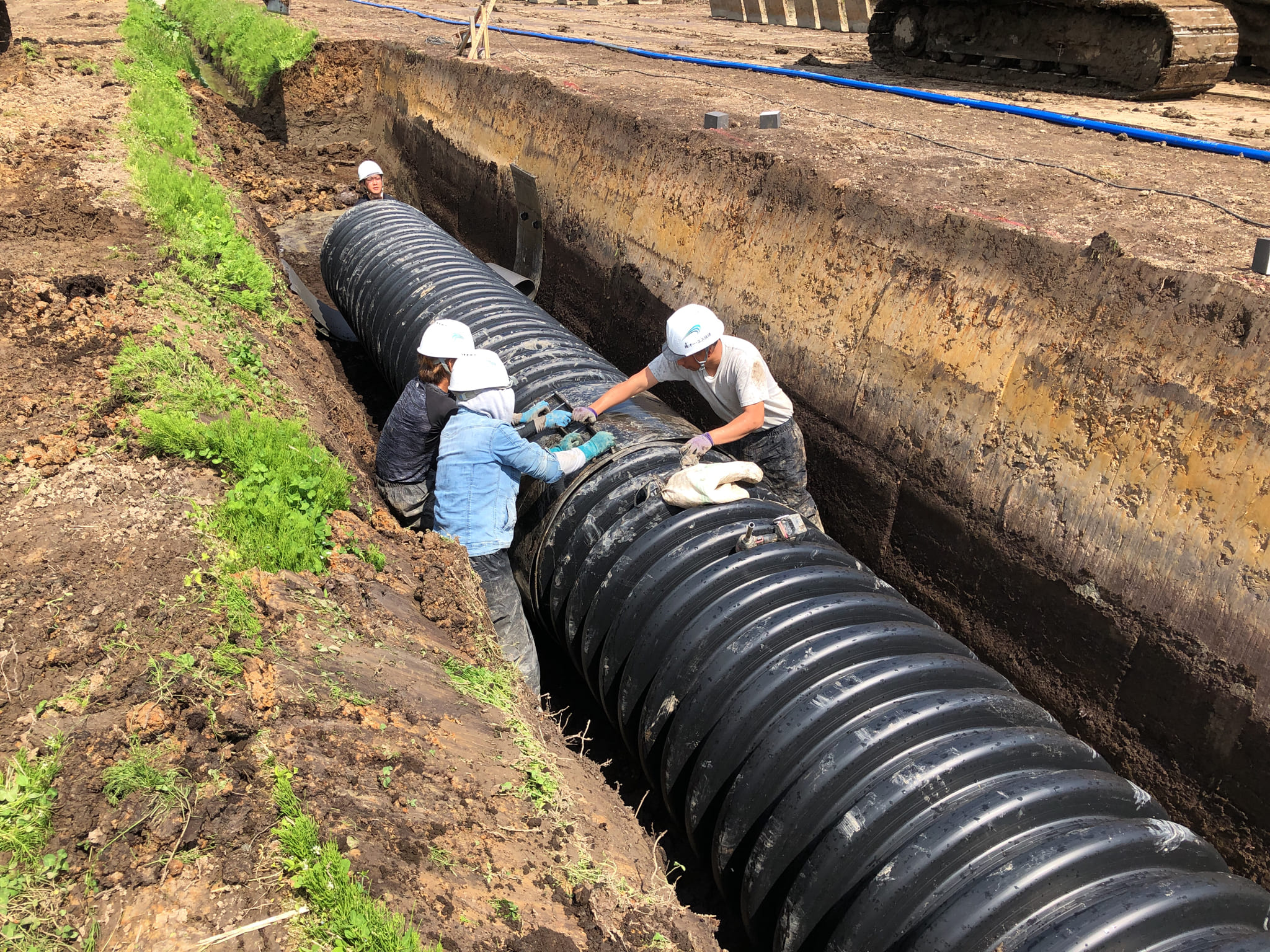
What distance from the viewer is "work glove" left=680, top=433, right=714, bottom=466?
4391mm

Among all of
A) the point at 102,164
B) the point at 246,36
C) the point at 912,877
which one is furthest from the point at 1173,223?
the point at 246,36

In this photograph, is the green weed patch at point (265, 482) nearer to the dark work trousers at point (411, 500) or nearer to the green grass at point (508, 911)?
the dark work trousers at point (411, 500)

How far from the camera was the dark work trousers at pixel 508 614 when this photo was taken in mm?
4500

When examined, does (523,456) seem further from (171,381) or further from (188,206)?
(188,206)

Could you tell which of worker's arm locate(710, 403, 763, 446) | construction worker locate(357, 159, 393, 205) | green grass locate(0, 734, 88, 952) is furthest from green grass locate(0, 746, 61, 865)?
construction worker locate(357, 159, 393, 205)

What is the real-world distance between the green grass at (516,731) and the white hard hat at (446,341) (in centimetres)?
167

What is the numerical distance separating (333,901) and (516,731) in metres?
1.28

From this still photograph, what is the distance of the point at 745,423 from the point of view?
477 cm

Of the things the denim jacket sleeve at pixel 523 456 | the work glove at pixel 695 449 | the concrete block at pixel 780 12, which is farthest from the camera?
the concrete block at pixel 780 12

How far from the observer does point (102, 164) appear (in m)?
7.98

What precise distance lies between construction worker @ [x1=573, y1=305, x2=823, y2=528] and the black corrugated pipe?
23 centimetres

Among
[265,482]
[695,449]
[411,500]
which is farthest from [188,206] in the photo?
[695,449]

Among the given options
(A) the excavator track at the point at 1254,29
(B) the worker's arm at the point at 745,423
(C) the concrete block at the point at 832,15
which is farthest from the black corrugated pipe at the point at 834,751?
(C) the concrete block at the point at 832,15

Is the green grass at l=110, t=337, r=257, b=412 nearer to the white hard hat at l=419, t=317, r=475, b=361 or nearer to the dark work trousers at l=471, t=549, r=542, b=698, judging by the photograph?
the white hard hat at l=419, t=317, r=475, b=361
